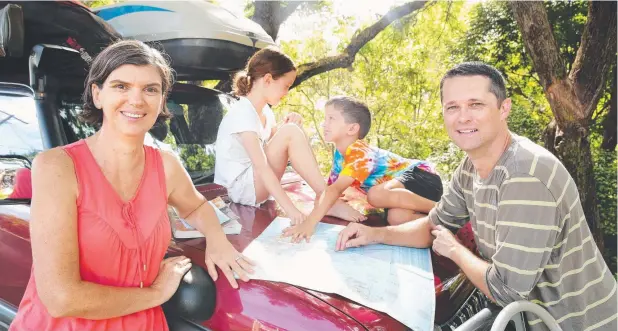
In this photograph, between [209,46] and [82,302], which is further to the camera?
[209,46]

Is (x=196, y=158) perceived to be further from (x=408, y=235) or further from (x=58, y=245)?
(x=58, y=245)

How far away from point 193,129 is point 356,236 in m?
1.73

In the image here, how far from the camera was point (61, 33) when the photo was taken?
8.84 ft

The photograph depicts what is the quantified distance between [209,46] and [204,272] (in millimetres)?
2339

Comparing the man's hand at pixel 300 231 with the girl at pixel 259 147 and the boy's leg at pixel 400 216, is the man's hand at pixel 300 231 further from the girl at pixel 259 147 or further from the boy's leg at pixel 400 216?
the boy's leg at pixel 400 216

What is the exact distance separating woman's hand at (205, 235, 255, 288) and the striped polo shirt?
947mm

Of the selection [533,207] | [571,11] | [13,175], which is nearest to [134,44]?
[13,175]

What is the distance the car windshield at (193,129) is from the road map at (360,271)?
1.08 m

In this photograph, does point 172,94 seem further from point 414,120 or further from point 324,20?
point 414,120

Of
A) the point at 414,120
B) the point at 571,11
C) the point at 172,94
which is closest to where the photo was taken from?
the point at 172,94

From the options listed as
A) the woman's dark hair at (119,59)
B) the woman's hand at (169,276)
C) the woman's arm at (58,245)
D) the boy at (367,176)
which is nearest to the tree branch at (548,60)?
the boy at (367,176)

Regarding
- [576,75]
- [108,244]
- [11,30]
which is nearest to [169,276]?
[108,244]

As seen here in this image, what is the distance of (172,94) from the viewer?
3.27m

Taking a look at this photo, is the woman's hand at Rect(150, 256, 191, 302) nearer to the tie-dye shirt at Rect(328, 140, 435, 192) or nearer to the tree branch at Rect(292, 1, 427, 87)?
the tie-dye shirt at Rect(328, 140, 435, 192)
